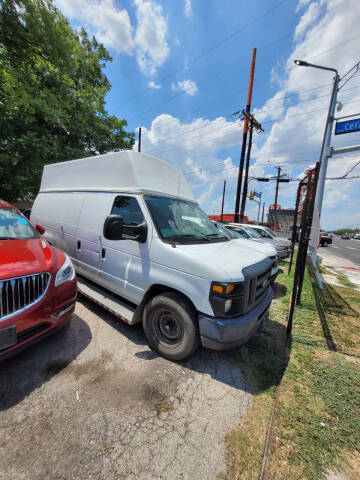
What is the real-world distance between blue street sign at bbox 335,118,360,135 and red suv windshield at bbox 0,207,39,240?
9.97 m

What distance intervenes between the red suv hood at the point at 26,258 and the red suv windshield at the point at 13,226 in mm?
229

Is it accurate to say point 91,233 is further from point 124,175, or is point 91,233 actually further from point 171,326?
point 171,326

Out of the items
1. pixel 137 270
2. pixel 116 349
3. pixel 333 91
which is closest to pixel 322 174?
pixel 333 91

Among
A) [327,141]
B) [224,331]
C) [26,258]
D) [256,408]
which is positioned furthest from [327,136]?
[26,258]

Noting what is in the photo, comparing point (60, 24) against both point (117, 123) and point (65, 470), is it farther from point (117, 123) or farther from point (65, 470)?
point (65, 470)

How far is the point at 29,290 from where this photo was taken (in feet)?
7.10

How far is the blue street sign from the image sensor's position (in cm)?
691

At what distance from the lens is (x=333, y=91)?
24.5ft

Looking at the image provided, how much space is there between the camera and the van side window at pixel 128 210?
115 inches

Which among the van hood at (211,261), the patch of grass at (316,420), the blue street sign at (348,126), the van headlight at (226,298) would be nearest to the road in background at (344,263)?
the blue street sign at (348,126)

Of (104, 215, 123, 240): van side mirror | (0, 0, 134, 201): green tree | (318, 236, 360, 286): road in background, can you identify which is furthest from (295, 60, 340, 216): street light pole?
(0, 0, 134, 201): green tree

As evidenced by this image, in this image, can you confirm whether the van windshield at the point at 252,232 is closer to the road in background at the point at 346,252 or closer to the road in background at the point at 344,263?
the road in background at the point at 344,263

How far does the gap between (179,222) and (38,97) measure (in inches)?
318

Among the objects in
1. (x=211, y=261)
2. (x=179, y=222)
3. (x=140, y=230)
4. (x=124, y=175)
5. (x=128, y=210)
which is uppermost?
(x=124, y=175)
